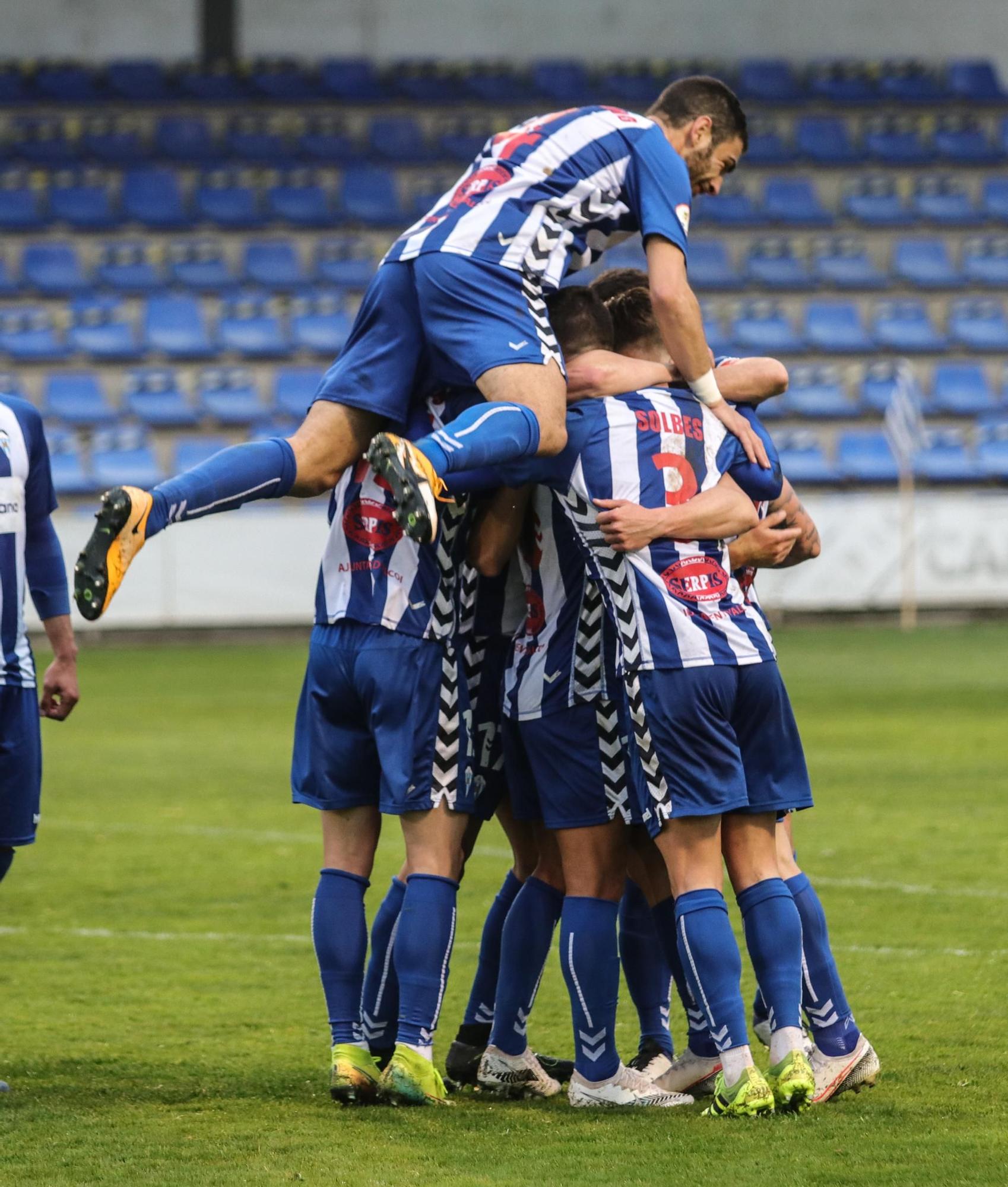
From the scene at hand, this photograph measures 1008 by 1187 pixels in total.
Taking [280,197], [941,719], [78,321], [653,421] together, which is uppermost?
[280,197]

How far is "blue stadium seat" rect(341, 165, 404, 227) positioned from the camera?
24.0 metres

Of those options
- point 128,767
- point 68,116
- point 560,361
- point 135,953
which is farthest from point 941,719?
A: point 68,116

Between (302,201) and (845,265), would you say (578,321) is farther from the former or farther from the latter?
(845,265)

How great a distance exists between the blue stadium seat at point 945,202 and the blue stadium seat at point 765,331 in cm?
282

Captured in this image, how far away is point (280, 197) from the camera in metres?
24.2

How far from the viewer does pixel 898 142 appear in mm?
25578

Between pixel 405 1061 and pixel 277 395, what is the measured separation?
1873 cm

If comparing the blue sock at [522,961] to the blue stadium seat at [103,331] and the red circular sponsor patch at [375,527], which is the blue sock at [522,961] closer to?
the red circular sponsor patch at [375,527]

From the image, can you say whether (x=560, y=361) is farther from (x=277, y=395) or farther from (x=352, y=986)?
(x=277, y=395)

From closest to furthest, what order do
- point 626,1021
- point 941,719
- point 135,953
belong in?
point 626,1021
point 135,953
point 941,719

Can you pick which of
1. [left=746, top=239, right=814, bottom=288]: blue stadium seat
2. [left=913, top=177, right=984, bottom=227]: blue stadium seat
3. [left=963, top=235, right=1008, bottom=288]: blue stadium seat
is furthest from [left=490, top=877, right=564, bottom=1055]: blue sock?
[left=913, top=177, right=984, bottom=227]: blue stadium seat

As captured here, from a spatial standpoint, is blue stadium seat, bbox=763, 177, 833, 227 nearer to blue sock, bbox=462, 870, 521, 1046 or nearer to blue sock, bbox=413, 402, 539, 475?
blue sock, bbox=462, 870, 521, 1046

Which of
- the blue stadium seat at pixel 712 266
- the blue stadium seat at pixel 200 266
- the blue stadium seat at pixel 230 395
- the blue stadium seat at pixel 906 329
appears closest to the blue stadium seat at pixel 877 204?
the blue stadium seat at pixel 906 329

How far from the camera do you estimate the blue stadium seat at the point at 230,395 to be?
2194 cm
